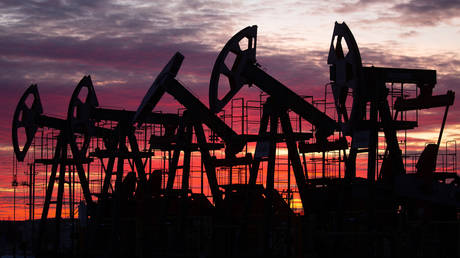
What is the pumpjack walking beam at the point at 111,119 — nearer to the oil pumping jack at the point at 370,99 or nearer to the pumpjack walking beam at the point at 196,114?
the pumpjack walking beam at the point at 196,114

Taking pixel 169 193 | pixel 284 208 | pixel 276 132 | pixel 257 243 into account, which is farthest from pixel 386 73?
pixel 169 193

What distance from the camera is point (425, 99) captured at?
25234 millimetres

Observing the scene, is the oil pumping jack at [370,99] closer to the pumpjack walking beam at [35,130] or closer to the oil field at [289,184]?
the oil field at [289,184]

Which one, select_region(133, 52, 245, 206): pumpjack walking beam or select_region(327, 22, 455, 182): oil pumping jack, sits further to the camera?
select_region(133, 52, 245, 206): pumpjack walking beam

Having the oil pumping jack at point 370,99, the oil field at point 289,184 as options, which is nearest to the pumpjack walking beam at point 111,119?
the oil field at point 289,184

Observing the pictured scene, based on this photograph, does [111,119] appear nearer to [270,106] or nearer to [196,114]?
[196,114]

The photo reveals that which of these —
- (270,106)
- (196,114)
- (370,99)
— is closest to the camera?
(370,99)

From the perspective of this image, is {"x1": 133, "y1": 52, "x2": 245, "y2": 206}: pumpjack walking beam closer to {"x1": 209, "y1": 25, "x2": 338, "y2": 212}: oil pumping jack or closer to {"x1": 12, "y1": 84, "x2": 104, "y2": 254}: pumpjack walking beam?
{"x1": 209, "y1": 25, "x2": 338, "y2": 212}: oil pumping jack

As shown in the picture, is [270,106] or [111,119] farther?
[111,119]

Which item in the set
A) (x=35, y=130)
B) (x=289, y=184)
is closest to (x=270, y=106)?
(x=289, y=184)

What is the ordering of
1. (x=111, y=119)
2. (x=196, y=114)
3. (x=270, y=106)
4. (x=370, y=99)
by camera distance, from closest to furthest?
(x=370, y=99)
(x=270, y=106)
(x=196, y=114)
(x=111, y=119)

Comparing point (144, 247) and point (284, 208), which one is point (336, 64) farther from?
point (144, 247)

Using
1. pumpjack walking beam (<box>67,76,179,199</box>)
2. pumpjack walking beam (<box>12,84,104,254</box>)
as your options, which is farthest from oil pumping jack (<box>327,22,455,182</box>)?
pumpjack walking beam (<box>12,84,104,254</box>)

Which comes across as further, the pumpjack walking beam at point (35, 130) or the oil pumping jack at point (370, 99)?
the pumpjack walking beam at point (35, 130)
